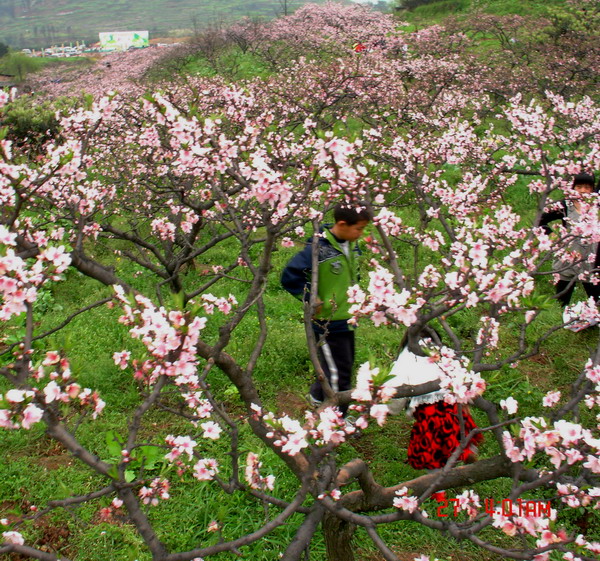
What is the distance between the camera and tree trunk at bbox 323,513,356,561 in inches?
99.6

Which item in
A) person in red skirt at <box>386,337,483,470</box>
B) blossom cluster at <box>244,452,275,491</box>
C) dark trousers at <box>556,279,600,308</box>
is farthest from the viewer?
dark trousers at <box>556,279,600,308</box>

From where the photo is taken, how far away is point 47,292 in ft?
21.8

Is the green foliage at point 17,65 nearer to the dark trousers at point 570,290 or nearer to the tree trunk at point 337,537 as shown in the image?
the dark trousers at point 570,290

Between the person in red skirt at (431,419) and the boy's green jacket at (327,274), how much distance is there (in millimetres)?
581

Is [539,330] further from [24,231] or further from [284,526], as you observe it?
[24,231]

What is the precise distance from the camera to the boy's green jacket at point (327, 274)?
3320 millimetres

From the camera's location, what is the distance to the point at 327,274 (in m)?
3.38

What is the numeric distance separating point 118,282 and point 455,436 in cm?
231

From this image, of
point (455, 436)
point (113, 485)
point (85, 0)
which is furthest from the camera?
point (85, 0)

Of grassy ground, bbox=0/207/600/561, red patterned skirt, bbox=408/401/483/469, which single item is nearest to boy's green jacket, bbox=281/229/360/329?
grassy ground, bbox=0/207/600/561

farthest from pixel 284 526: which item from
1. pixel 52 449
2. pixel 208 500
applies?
pixel 52 449

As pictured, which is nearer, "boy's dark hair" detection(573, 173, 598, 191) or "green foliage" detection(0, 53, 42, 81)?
"boy's dark hair" detection(573, 173, 598, 191)

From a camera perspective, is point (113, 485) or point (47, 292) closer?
point (113, 485)

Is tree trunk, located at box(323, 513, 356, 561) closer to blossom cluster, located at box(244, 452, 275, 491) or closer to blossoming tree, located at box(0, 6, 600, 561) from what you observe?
blossoming tree, located at box(0, 6, 600, 561)
